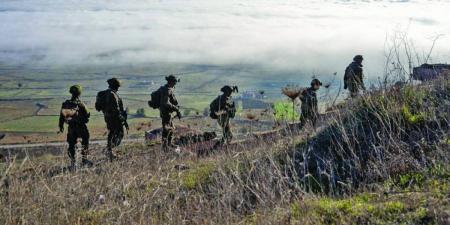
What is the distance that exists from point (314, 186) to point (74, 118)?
652cm

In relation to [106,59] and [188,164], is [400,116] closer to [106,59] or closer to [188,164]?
[188,164]

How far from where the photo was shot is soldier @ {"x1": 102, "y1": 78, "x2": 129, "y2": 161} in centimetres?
1181

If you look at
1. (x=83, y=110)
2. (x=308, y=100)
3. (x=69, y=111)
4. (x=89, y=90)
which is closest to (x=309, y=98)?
(x=308, y=100)

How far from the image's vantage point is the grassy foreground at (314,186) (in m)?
5.04

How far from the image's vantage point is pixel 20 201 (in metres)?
6.06

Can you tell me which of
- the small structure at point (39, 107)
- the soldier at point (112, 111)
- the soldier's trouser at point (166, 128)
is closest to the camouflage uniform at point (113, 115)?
the soldier at point (112, 111)

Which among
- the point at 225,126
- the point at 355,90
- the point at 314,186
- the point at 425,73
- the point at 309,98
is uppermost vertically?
the point at 425,73

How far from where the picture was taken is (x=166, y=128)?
13.0 metres

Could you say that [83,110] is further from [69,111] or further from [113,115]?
[113,115]

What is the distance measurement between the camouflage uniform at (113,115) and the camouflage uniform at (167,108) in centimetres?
102

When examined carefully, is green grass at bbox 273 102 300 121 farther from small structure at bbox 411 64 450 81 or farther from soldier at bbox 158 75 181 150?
soldier at bbox 158 75 181 150

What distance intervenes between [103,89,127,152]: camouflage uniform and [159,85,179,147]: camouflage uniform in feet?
3.34

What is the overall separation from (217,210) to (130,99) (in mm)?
59976

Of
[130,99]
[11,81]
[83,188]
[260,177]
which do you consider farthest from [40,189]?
[11,81]
